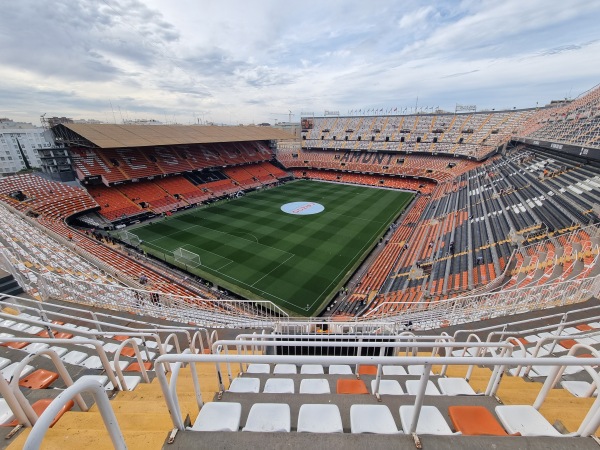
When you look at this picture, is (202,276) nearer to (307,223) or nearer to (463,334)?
(307,223)

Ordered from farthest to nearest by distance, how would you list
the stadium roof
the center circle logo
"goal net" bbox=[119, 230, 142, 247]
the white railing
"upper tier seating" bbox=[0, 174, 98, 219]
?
1. the center circle logo
2. the stadium roof
3. "upper tier seating" bbox=[0, 174, 98, 219]
4. "goal net" bbox=[119, 230, 142, 247]
5. the white railing

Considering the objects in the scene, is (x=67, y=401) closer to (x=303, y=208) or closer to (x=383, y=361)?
(x=383, y=361)

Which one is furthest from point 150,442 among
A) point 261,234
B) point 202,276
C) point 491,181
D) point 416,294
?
point 491,181

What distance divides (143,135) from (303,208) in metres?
23.5

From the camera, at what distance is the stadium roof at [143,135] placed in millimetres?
31672

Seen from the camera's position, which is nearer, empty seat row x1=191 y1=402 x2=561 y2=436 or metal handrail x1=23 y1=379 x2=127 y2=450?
metal handrail x1=23 y1=379 x2=127 y2=450

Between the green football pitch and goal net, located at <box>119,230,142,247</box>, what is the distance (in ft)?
1.97

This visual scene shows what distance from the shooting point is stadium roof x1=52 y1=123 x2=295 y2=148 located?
31.7 m

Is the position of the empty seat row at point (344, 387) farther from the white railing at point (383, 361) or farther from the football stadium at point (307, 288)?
the white railing at point (383, 361)

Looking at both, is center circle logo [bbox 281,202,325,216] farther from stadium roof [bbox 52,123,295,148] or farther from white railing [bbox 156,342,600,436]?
white railing [bbox 156,342,600,436]

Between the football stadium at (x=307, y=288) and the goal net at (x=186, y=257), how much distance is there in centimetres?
30

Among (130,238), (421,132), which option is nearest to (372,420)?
(130,238)

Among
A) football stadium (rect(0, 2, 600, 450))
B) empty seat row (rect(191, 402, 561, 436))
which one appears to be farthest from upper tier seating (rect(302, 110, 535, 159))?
empty seat row (rect(191, 402, 561, 436))

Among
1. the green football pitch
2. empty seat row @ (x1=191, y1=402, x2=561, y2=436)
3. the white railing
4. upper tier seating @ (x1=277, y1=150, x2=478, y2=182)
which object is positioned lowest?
the green football pitch
